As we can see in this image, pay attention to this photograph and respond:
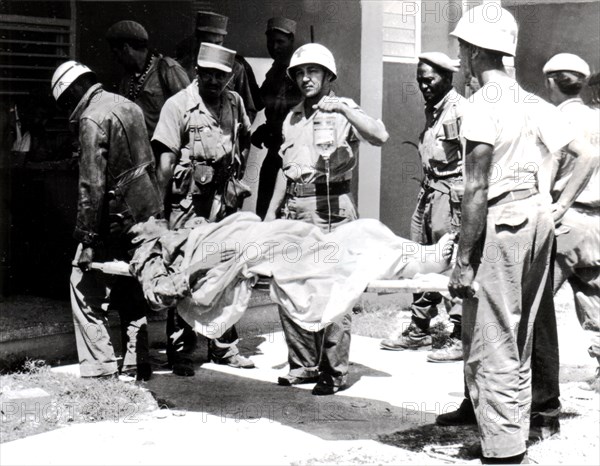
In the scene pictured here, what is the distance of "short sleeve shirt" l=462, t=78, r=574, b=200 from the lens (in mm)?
4789

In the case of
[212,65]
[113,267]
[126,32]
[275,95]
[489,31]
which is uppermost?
[126,32]

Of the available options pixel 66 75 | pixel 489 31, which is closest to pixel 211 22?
pixel 66 75

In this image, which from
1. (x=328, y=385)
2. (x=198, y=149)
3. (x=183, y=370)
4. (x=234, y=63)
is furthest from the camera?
(x=234, y=63)

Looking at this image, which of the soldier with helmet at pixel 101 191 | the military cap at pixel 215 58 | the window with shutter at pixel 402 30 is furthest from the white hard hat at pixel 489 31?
the window with shutter at pixel 402 30

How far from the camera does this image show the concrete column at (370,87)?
31.3ft

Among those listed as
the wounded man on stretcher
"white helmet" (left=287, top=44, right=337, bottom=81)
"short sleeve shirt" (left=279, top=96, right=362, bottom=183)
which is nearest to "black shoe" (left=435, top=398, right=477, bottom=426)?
the wounded man on stretcher

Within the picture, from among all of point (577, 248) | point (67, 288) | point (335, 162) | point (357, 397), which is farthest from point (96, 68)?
point (577, 248)

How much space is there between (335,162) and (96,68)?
3.10 meters

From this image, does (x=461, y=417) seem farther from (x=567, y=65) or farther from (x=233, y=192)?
(x=567, y=65)

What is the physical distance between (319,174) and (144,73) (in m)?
2.13

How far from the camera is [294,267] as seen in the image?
5.40 meters

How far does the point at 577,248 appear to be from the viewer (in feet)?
21.9

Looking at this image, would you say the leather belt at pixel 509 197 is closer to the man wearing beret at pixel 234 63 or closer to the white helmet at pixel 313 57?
the white helmet at pixel 313 57

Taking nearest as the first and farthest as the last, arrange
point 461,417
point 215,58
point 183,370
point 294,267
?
1. point 294,267
2. point 461,417
3. point 215,58
4. point 183,370
